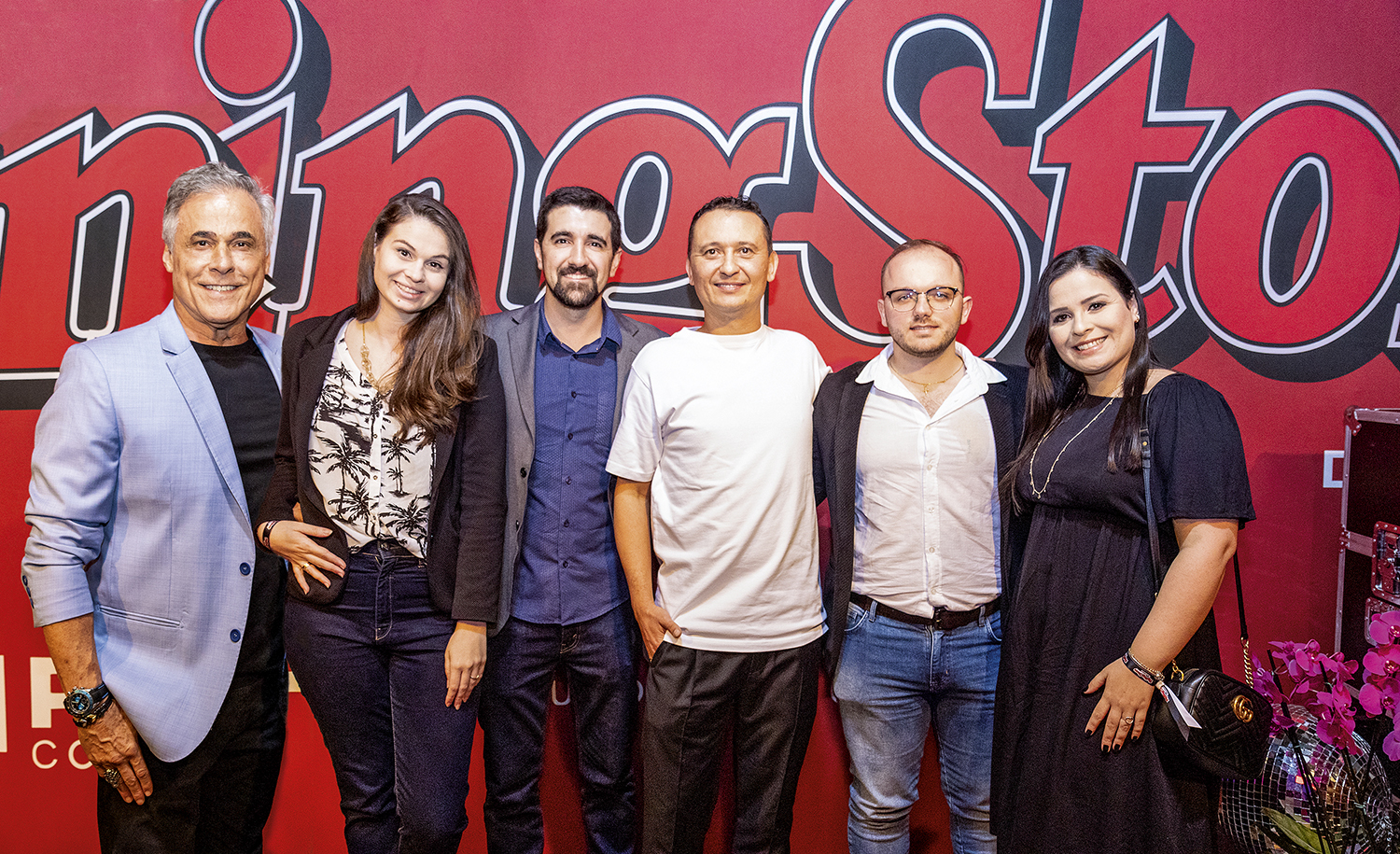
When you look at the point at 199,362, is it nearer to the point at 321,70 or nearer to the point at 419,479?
the point at 419,479

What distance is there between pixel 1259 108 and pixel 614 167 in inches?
97.3

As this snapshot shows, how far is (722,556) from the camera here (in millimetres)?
2303

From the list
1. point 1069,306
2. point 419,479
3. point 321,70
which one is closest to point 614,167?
point 321,70

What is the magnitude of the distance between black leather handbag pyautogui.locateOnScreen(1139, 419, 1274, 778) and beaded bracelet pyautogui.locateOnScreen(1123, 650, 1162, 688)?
2cm

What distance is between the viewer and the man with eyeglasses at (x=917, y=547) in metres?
2.35

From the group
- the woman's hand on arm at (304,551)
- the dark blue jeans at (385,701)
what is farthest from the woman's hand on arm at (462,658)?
the woman's hand on arm at (304,551)

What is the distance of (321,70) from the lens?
9.71 ft

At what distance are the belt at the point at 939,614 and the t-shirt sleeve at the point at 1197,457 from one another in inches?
23.9

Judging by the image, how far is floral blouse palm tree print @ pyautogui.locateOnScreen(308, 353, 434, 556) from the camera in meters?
2.13

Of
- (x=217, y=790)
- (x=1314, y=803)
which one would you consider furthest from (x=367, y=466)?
(x=1314, y=803)

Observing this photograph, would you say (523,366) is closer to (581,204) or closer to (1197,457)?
(581,204)

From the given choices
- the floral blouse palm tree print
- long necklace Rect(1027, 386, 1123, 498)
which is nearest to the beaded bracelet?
long necklace Rect(1027, 386, 1123, 498)

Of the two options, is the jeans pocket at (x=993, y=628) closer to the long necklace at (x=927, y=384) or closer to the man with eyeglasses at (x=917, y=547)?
the man with eyeglasses at (x=917, y=547)

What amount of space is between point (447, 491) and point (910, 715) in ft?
5.28
